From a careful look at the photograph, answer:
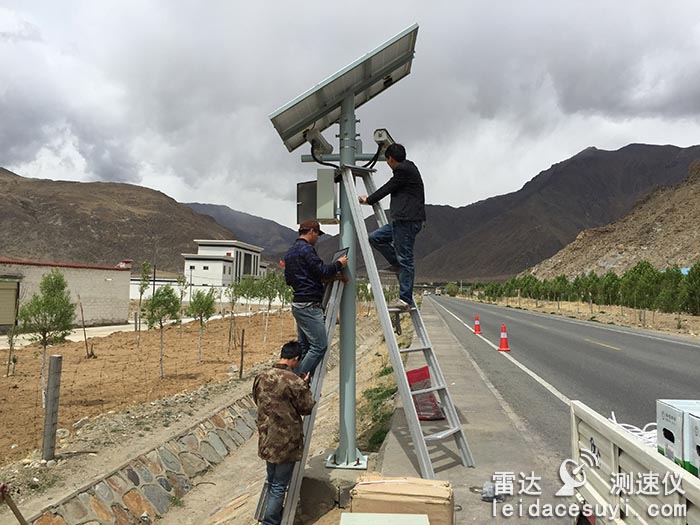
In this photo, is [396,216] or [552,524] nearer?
[552,524]

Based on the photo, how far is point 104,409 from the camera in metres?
10.1

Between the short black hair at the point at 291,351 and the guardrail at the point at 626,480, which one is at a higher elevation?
the short black hair at the point at 291,351

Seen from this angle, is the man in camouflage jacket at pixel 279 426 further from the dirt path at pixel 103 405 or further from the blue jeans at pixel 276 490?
the dirt path at pixel 103 405

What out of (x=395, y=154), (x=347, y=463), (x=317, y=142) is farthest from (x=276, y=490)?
(x=317, y=142)

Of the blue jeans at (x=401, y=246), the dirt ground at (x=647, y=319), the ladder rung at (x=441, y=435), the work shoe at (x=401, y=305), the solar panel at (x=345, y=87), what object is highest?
the solar panel at (x=345, y=87)

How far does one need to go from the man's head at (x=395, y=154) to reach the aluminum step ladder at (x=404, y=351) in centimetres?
36

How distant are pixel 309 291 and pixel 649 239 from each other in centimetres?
9928

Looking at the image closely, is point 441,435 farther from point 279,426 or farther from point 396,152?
point 396,152

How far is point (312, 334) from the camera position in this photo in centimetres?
464

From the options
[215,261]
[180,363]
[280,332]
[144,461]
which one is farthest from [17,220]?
[144,461]

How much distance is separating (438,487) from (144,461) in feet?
18.1

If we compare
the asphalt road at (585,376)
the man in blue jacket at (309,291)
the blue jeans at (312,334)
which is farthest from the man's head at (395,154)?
the asphalt road at (585,376)

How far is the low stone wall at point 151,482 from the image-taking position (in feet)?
19.1

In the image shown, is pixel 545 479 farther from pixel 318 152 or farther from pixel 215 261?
pixel 215 261
